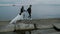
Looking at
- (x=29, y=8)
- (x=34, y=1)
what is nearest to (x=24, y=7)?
(x=29, y=8)

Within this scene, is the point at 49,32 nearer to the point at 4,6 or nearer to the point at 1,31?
the point at 1,31

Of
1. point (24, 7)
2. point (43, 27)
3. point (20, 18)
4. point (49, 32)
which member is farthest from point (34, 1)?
point (49, 32)

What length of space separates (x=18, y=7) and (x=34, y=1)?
0.34m

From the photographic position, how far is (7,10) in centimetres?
213

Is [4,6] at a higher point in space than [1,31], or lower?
higher

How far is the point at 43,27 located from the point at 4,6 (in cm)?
94

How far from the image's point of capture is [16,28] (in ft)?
4.98

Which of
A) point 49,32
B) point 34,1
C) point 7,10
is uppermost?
point 34,1

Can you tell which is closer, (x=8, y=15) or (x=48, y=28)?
(x=48, y=28)

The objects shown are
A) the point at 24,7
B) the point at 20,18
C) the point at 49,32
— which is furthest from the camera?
the point at 24,7

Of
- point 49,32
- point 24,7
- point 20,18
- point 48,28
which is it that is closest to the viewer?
point 49,32

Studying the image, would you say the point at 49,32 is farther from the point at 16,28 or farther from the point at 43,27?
the point at 16,28

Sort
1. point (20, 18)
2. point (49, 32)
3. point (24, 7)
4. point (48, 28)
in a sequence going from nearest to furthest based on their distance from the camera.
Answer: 1. point (49, 32)
2. point (48, 28)
3. point (20, 18)
4. point (24, 7)

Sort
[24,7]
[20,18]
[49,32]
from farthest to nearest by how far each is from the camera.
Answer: [24,7], [20,18], [49,32]
